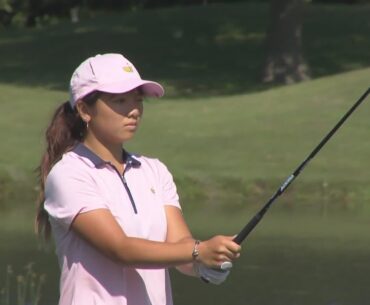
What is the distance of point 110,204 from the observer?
3.94 m

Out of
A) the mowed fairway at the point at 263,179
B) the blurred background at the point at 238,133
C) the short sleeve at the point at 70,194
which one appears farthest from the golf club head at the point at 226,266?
the mowed fairway at the point at 263,179

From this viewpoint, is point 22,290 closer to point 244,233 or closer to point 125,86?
point 125,86

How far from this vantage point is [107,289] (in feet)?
12.8

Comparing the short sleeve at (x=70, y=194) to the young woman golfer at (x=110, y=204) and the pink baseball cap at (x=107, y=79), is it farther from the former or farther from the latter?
the pink baseball cap at (x=107, y=79)

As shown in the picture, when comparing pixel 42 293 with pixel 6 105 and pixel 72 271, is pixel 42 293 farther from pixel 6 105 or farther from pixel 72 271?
pixel 6 105

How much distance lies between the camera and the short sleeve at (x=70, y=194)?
154 inches

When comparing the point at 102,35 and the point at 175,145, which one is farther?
the point at 102,35

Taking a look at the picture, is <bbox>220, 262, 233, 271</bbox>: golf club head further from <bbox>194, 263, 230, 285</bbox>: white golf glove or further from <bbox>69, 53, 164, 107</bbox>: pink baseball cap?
<bbox>69, 53, 164, 107</bbox>: pink baseball cap

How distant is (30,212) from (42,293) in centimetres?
417

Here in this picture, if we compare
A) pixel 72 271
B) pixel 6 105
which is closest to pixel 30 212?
pixel 6 105

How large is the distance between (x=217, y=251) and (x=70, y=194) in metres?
0.46

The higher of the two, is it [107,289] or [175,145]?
[107,289]

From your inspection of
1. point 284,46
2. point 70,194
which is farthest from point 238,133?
point 70,194

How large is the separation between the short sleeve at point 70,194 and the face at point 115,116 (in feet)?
0.44
